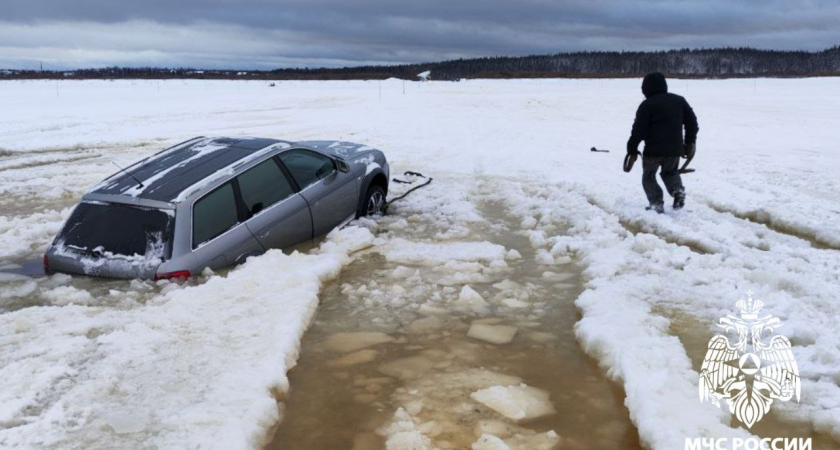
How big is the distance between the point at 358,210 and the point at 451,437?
5.02 meters

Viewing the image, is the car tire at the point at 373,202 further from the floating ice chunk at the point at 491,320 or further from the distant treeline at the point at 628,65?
the distant treeline at the point at 628,65

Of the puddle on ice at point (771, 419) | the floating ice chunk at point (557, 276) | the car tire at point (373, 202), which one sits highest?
the car tire at point (373, 202)

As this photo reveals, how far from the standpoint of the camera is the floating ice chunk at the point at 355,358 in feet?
15.4

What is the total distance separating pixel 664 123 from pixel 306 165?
15.8 ft

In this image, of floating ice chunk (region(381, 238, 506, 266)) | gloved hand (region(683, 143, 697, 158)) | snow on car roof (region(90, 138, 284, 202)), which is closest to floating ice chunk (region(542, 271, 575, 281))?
floating ice chunk (region(381, 238, 506, 266))

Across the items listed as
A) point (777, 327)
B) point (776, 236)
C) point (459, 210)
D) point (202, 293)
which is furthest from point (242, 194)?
point (776, 236)

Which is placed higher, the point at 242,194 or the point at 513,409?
the point at 242,194

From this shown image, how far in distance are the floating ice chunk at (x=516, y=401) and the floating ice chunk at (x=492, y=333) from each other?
0.78 m

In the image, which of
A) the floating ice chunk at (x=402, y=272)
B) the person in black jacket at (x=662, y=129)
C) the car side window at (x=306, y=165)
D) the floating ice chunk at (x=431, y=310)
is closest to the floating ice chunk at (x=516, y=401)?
the floating ice chunk at (x=431, y=310)

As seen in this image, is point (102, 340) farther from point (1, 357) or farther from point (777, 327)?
point (777, 327)

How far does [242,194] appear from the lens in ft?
21.5

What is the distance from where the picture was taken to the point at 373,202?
28.7 feet

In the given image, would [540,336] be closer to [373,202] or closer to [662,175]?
[373,202]

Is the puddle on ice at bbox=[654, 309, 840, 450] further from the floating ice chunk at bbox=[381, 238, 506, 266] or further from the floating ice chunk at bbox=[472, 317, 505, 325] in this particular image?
the floating ice chunk at bbox=[381, 238, 506, 266]
